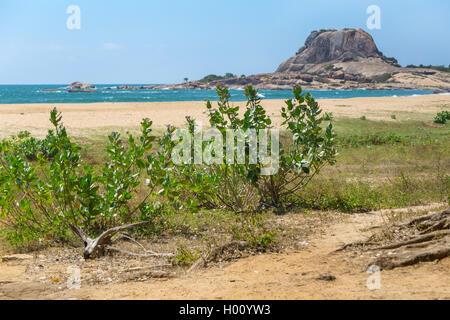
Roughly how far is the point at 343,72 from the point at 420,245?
142m

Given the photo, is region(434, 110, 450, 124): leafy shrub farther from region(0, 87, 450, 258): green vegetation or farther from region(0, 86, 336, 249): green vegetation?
region(0, 86, 336, 249): green vegetation

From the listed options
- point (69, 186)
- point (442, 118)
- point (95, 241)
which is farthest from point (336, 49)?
point (95, 241)

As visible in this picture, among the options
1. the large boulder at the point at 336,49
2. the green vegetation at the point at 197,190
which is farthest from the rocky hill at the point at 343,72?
the green vegetation at the point at 197,190

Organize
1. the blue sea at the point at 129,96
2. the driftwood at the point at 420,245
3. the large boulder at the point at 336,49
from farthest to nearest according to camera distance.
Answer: the large boulder at the point at 336,49 → the blue sea at the point at 129,96 → the driftwood at the point at 420,245

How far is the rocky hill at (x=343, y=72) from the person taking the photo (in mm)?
125812

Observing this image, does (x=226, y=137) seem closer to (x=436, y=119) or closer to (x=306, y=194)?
(x=306, y=194)

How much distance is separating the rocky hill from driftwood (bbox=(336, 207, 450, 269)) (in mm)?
97684

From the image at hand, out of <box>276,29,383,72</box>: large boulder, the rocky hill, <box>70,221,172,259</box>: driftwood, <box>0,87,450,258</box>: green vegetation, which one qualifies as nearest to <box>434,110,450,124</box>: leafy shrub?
<box>0,87,450,258</box>: green vegetation

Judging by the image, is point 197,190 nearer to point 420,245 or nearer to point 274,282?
point 274,282

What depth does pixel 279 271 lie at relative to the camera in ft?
14.6

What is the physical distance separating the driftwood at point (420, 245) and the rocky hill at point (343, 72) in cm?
9768

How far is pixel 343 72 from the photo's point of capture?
456ft

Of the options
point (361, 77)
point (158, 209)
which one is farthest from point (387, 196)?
point (361, 77)

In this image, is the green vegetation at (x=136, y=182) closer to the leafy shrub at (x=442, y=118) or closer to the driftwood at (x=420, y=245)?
the driftwood at (x=420, y=245)
